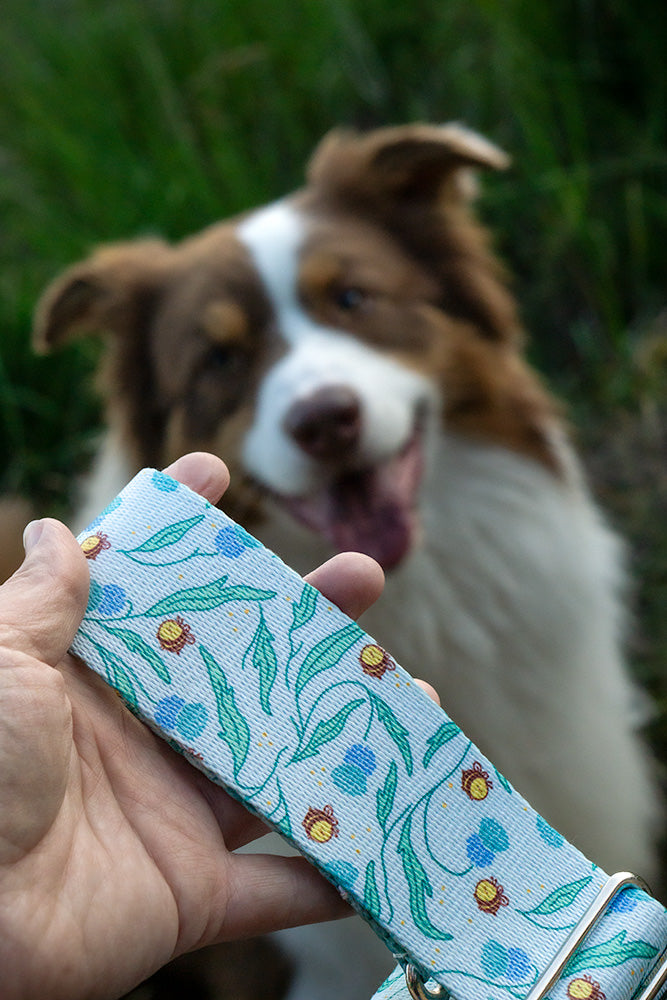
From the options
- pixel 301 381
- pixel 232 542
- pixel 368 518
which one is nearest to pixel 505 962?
pixel 232 542

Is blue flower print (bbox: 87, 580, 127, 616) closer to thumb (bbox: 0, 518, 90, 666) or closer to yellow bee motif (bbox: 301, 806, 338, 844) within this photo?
thumb (bbox: 0, 518, 90, 666)

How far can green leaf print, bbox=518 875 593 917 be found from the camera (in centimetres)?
100

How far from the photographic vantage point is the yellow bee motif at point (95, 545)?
1.03m

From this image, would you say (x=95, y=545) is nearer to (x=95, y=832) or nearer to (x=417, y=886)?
(x=95, y=832)

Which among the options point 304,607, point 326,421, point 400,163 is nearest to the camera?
point 304,607

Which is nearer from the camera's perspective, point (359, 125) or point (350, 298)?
point (350, 298)

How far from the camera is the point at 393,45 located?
362cm

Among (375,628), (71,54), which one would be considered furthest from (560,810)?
(71,54)

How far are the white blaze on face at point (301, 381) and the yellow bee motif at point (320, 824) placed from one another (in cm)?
85

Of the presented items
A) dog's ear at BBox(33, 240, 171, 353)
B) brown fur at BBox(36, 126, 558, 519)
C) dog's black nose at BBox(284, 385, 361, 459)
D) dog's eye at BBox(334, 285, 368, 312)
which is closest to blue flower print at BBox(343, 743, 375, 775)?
dog's black nose at BBox(284, 385, 361, 459)

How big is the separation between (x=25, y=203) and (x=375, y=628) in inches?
101

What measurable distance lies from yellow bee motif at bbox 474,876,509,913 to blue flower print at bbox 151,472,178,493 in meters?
0.53

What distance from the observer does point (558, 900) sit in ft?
3.31

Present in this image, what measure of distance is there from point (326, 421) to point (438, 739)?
768 mm
